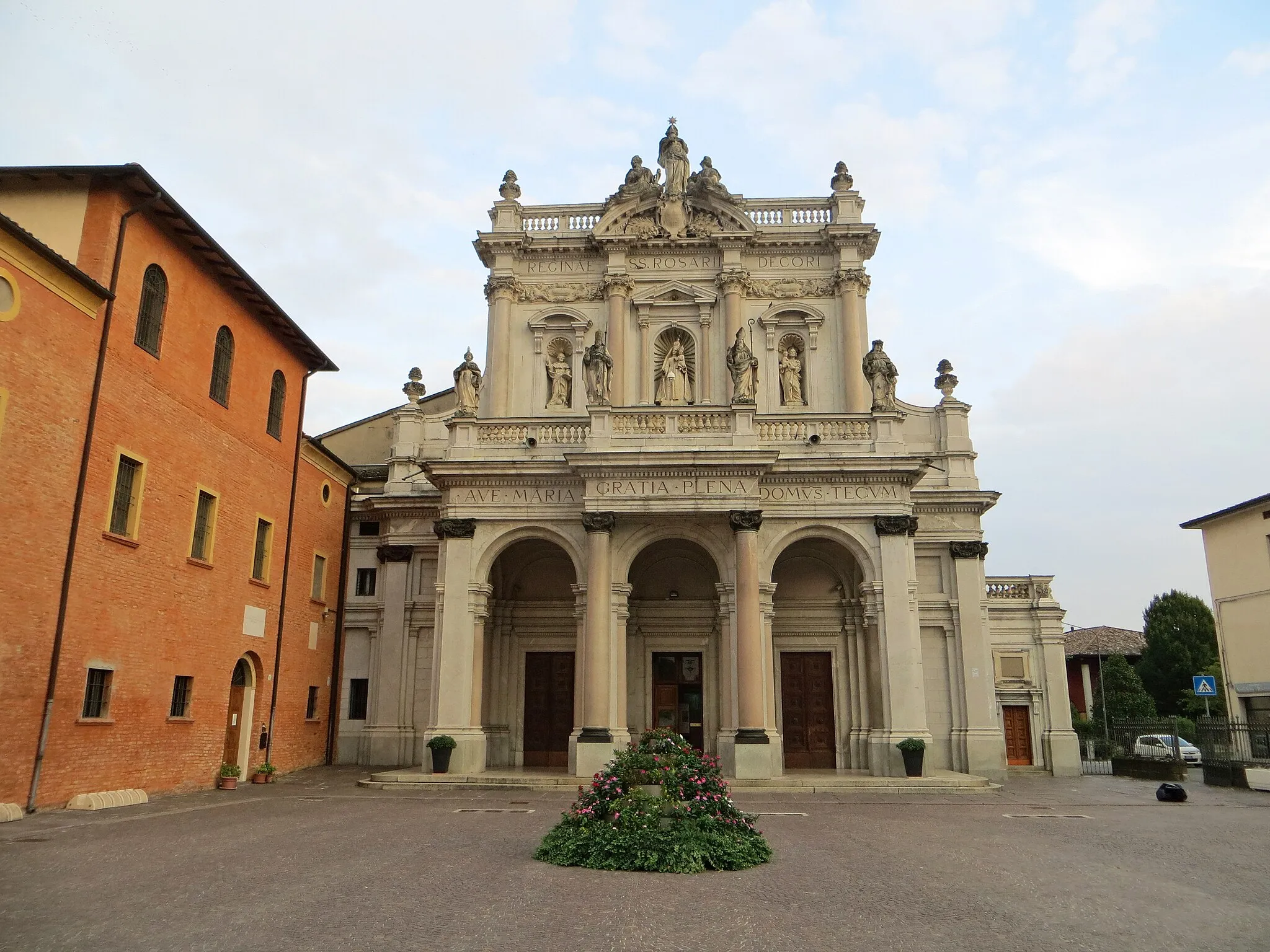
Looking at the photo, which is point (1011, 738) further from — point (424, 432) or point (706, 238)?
point (424, 432)

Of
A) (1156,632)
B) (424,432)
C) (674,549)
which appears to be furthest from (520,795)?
(1156,632)

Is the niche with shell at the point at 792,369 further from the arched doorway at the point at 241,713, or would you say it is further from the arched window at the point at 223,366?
the arched doorway at the point at 241,713

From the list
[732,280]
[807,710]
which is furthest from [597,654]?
[732,280]

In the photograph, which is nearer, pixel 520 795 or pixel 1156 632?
pixel 520 795

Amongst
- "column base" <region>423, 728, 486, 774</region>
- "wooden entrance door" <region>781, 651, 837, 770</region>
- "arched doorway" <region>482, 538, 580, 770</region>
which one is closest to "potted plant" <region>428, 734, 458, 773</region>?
"column base" <region>423, 728, 486, 774</region>

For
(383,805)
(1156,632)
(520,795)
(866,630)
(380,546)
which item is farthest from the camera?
(1156,632)

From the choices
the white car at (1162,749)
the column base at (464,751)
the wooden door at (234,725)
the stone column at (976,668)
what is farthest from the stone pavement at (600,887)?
the white car at (1162,749)

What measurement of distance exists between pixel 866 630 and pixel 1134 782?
30.4 feet

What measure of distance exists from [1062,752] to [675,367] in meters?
18.0

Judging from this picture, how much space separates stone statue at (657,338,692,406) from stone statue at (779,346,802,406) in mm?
3057

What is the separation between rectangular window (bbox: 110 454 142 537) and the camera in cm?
1798

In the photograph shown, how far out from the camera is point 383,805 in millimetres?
18250

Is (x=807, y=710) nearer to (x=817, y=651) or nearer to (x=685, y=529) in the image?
(x=817, y=651)

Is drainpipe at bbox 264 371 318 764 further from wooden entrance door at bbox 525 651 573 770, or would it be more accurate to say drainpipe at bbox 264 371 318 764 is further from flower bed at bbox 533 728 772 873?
flower bed at bbox 533 728 772 873
